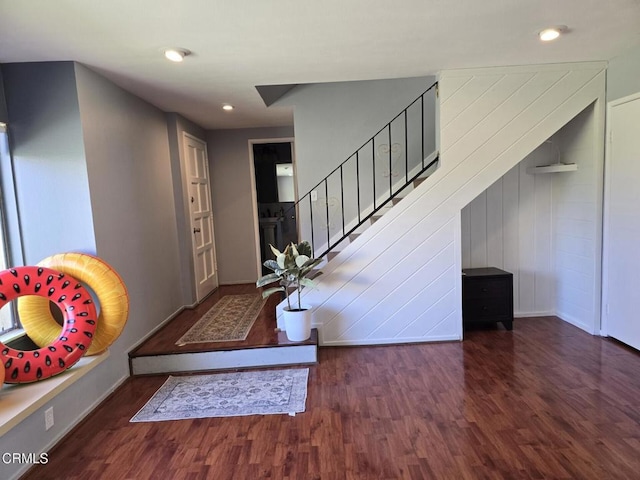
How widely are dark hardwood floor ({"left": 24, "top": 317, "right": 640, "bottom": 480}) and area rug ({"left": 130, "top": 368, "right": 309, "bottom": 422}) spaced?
0.27 ft

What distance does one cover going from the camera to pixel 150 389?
308 centimetres

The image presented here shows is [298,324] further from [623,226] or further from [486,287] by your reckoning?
[623,226]

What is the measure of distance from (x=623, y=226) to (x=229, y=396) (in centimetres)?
355

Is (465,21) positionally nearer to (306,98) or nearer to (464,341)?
(306,98)

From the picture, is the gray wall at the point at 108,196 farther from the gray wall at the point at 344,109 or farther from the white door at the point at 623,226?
the white door at the point at 623,226

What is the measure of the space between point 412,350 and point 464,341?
1.80 feet

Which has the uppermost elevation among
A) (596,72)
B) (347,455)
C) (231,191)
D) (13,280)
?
(596,72)

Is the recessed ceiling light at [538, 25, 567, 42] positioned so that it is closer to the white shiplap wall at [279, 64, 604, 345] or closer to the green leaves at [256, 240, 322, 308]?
the white shiplap wall at [279, 64, 604, 345]

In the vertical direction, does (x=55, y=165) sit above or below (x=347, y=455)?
above

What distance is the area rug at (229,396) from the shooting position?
2.68 m

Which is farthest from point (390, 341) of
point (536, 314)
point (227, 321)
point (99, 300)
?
point (99, 300)

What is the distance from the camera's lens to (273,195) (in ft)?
21.9

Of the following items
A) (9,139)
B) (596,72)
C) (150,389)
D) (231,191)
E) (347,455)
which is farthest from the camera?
(231,191)

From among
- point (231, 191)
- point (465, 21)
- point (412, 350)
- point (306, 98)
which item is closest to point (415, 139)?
point (306, 98)
